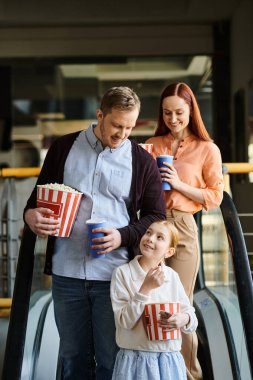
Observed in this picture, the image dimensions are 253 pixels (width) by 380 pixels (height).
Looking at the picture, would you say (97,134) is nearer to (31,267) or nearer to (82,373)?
(31,267)

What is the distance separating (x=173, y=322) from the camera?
2758 millimetres

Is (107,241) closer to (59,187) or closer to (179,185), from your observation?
(59,187)

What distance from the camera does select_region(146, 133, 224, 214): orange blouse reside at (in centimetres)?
346

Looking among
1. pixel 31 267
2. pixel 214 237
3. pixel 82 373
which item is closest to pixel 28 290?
pixel 31 267

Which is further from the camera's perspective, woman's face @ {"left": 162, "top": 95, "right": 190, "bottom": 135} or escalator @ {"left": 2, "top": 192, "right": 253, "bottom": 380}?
woman's face @ {"left": 162, "top": 95, "right": 190, "bottom": 135}

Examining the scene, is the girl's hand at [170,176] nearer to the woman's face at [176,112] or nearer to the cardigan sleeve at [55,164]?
the woman's face at [176,112]

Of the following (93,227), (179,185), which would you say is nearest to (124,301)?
(93,227)

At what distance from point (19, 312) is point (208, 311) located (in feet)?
6.03

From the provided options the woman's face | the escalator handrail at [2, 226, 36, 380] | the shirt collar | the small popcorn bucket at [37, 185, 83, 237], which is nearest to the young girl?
the small popcorn bucket at [37, 185, 83, 237]

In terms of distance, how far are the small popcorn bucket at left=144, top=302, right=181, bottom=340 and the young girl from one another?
0.14ft

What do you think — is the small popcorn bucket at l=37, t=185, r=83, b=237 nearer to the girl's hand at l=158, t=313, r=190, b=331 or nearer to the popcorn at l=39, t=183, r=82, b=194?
the popcorn at l=39, t=183, r=82, b=194

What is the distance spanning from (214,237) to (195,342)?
1491mm

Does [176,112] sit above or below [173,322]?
above

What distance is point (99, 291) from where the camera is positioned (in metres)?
2.96
